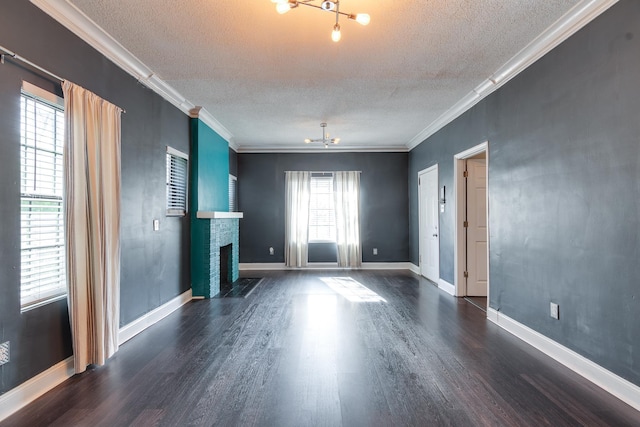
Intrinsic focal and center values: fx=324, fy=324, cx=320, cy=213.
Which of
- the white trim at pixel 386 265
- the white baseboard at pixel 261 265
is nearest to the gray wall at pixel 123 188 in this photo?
the white baseboard at pixel 261 265

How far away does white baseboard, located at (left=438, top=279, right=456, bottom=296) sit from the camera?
15.6 ft

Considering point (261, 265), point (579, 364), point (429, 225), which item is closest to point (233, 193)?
point (261, 265)

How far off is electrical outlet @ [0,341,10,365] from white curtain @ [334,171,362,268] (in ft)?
18.4

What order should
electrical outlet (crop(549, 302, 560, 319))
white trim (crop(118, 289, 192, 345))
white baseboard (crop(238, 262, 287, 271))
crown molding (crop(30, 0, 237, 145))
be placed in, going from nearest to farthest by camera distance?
crown molding (crop(30, 0, 237, 145)) → electrical outlet (crop(549, 302, 560, 319)) → white trim (crop(118, 289, 192, 345)) → white baseboard (crop(238, 262, 287, 271))

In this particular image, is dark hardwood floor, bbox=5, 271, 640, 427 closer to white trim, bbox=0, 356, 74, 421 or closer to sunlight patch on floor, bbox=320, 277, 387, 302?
white trim, bbox=0, 356, 74, 421

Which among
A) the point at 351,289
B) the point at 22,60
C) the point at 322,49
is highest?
the point at 322,49

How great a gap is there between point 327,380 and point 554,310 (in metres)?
1.96

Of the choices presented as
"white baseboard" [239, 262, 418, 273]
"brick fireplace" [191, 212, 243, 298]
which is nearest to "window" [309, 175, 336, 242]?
"white baseboard" [239, 262, 418, 273]

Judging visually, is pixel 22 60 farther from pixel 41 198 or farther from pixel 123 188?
pixel 123 188

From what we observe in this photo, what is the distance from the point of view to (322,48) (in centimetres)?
285

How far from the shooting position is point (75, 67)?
2.46 metres

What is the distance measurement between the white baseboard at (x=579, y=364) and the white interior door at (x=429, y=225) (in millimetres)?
2193

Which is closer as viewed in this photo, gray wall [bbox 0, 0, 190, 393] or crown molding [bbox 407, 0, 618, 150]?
gray wall [bbox 0, 0, 190, 393]

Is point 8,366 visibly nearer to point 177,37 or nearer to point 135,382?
point 135,382
